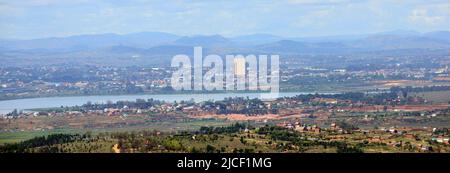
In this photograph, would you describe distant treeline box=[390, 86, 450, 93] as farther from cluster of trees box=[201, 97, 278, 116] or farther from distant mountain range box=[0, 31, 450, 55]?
distant mountain range box=[0, 31, 450, 55]

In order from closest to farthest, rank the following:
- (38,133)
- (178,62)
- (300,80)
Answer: (38,133)
(300,80)
(178,62)

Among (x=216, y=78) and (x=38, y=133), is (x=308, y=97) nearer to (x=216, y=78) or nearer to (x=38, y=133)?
(x=216, y=78)

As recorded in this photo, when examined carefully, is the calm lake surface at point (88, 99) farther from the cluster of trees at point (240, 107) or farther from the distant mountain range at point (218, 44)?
the distant mountain range at point (218, 44)

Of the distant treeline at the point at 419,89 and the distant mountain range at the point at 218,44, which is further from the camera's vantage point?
the distant mountain range at the point at 218,44

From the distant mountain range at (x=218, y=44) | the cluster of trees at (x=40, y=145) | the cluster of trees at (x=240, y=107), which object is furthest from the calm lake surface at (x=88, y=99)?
the distant mountain range at (x=218, y=44)

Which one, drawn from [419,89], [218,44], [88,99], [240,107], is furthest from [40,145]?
[218,44]

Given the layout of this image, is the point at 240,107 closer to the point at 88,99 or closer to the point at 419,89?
the point at 88,99

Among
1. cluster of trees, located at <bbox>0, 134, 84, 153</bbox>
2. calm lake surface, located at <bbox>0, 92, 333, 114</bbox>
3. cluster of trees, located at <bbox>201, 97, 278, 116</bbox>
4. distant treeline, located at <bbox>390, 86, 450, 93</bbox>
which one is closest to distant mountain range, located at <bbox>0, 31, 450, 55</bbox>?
calm lake surface, located at <bbox>0, 92, 333, 114</bbox>

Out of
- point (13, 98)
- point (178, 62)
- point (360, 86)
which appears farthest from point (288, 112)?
point (178, 62)
